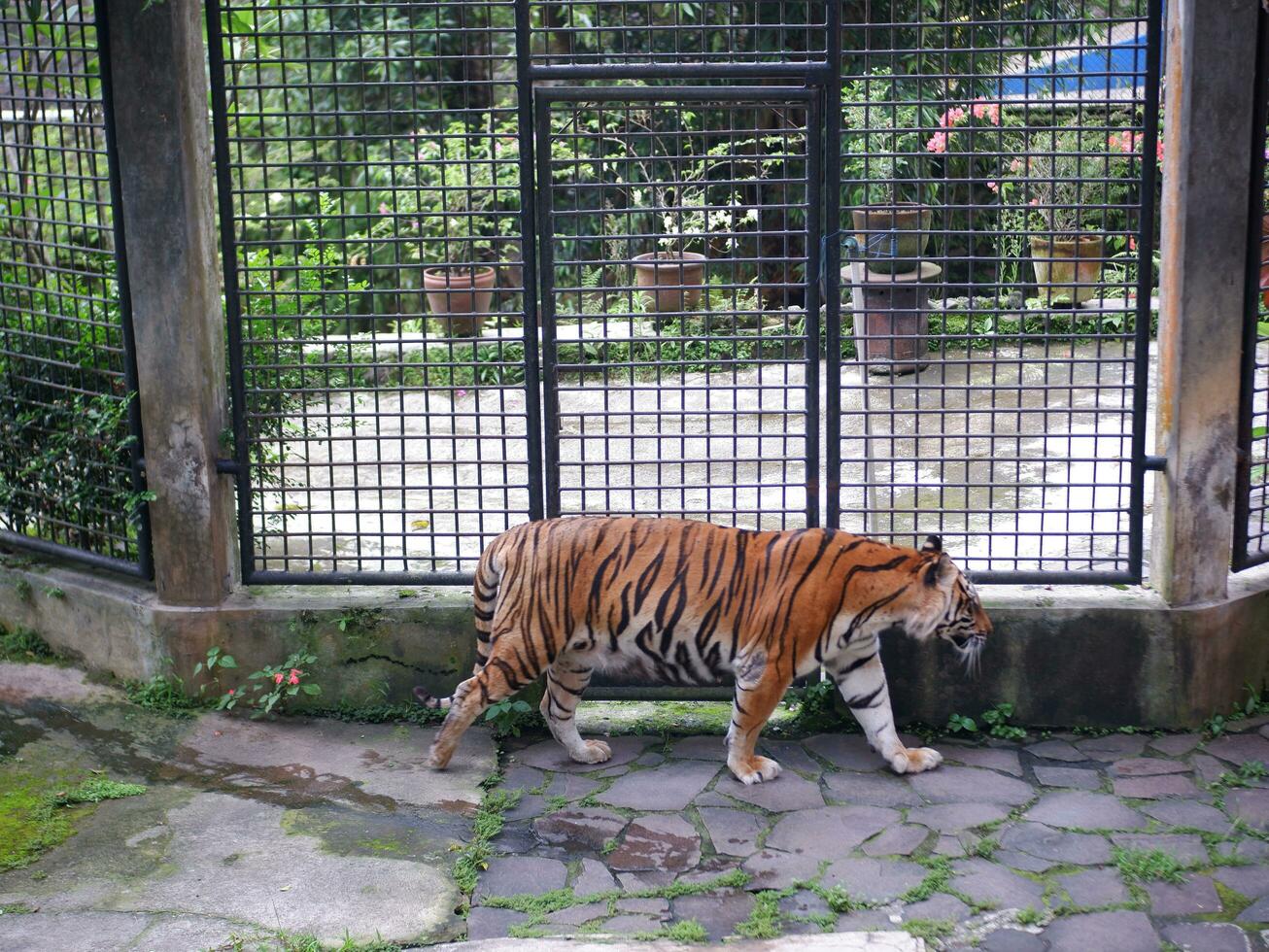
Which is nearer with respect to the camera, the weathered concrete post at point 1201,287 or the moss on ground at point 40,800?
the moss on ground at point 40,800

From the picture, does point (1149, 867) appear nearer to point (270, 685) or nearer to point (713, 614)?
point (713, 614)

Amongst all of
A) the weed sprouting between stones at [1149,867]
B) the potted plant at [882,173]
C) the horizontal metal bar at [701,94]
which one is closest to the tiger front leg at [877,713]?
the weed sprouting between stones at [1149,867]

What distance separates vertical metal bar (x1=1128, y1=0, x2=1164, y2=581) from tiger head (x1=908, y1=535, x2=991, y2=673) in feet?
3.16

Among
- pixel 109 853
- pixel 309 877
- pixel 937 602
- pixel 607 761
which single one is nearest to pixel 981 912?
pixel 937 602

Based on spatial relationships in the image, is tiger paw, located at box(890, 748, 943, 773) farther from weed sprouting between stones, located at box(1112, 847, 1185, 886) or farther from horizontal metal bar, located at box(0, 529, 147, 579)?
horizontal metal bar, located at box(0, 529, 147, 579)

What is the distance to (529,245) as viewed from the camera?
20.5ft

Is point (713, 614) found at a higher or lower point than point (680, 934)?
higher

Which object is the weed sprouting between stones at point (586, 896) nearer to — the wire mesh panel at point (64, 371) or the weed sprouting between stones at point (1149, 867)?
the weed sprouting between stones at point (1149, 867)

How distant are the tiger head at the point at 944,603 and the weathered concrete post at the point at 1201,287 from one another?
92 centimetres

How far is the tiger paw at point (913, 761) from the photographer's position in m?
5.88

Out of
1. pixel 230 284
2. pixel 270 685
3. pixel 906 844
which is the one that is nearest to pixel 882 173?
pixel 230 284

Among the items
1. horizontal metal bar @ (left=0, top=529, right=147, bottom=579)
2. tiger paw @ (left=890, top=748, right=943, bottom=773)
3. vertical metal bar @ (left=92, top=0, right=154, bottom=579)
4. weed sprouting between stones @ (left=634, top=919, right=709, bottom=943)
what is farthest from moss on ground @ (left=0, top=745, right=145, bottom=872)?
tiger paw @ (left=890, top=748, right=943, bottom=773)

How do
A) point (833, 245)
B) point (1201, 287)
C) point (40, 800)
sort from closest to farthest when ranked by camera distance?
point (40, 800) → point (1201, 287) → point (833, 245)

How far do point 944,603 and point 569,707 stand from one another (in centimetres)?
161
